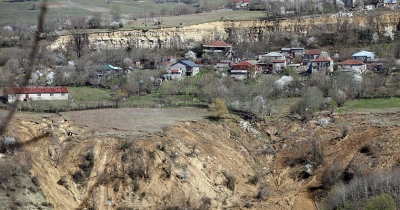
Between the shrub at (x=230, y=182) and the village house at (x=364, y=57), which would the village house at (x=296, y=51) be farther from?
the shrub at (x=230, y=182)

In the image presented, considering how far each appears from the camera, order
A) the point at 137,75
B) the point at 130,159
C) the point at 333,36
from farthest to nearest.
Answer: the point at 333,36 → the point at 137,75 → the point at 130,159

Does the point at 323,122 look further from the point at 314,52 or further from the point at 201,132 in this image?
the point at 314,52

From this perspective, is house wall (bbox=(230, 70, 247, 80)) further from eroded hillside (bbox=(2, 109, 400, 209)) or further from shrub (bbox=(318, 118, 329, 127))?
shrub (bbox=(318, 118, 329, 127))

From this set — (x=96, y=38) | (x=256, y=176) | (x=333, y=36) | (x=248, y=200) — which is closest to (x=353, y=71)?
(x=333, y=36)

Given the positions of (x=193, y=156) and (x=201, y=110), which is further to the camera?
(x=201, y=110)

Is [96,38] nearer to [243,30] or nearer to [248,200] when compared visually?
[243,30]

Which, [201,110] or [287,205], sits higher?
[201,110]

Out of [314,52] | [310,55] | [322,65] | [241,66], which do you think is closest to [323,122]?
[241,66]
